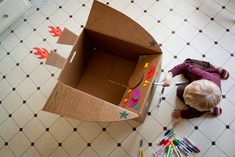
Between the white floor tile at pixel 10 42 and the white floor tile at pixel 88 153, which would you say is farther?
the white floor tile at pixel 10 42

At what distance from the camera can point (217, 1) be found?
6.77ft

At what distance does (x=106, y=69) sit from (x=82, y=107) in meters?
0.50

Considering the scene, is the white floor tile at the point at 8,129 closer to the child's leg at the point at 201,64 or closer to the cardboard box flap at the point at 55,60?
the cardboard box flap at the point at 55,60

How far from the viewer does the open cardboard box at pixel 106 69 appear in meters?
1.33

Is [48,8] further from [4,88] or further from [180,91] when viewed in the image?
[180,91]

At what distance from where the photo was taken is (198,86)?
139cm

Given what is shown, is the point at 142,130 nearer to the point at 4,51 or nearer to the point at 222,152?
the point at 222,152

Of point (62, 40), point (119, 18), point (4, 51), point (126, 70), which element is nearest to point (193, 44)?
point (126, 70)

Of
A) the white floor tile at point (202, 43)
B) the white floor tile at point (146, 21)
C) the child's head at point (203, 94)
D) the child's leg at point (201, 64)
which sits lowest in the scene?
the child's head at point (203, 94)

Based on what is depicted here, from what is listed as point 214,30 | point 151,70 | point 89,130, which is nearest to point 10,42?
point 89,130

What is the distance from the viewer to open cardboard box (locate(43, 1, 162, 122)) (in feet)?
4.37

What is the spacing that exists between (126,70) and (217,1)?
1036 mm

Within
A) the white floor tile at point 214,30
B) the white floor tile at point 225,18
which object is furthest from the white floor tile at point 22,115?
the white floor tile at point 225,18

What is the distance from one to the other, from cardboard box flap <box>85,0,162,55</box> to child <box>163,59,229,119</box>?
293 mm
